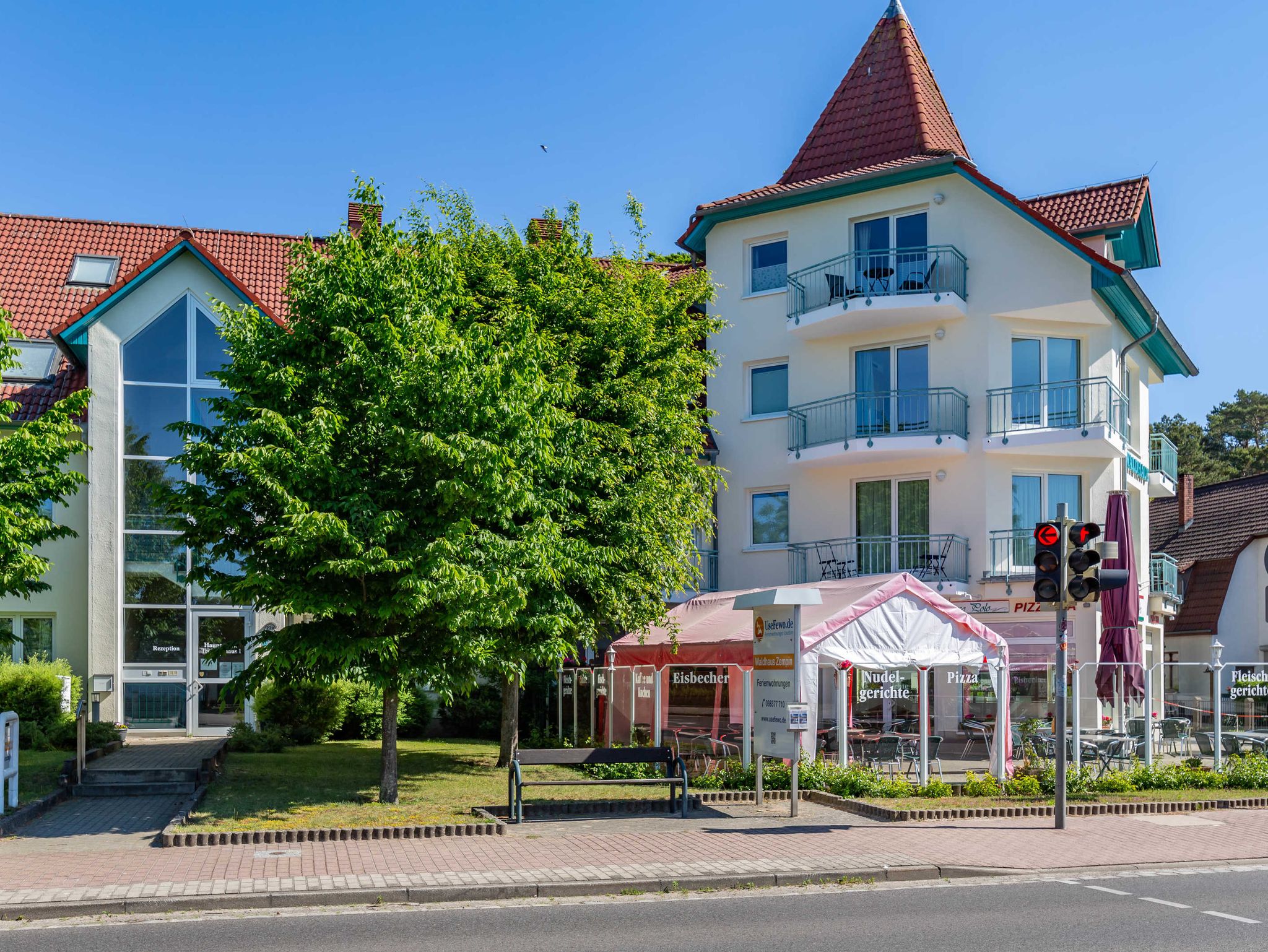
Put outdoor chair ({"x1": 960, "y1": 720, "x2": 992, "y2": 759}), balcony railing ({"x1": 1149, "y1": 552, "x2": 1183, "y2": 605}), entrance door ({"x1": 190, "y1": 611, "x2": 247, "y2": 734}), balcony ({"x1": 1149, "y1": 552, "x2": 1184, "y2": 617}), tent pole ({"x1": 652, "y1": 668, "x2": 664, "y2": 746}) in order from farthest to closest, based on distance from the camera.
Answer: balcony railing ({"x1": 1149, "y1": 552, "x2": 1183, "y2": 605}) < balcony ({"x1": 1149, "y1": 552, "x2": 1184, "y2": 617}) < entrance door ({"x1": 190, "y1": 611, "x2": 247, "y2": 734}) < tent pole ({"x1": 652, "y1": 668, "x2": 664, "y2": 746}) < outdoor chair ({"x1": 960, "y1": 720, "x2": 992, "y2": 759})

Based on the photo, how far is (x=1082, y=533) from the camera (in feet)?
47.8

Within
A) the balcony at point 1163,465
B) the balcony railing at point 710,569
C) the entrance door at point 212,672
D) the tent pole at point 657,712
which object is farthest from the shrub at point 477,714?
the balcony at point 1163,465

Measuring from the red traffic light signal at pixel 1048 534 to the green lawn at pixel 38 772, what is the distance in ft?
42.8

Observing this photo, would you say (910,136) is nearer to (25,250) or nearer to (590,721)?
(590,721)

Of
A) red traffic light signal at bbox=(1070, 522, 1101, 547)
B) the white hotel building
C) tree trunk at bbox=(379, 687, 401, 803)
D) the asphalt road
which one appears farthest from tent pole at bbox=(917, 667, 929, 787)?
the white hotel building

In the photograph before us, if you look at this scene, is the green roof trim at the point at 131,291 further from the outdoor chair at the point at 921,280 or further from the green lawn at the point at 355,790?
the outdoor chair at the point at 921,280

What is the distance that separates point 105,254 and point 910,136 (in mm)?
19248

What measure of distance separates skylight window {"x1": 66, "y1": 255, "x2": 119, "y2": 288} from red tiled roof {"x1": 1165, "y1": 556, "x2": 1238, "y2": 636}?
31965 mm

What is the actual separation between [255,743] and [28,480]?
742 cm

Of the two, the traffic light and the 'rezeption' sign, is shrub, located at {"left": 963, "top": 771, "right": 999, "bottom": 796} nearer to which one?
the 'rezeption' sign

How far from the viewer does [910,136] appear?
2952cm

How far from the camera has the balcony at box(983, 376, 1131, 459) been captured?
1052 inches

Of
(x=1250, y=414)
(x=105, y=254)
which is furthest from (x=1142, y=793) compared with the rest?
(x=1250, y=414)

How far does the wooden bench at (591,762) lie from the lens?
48.6 feet
